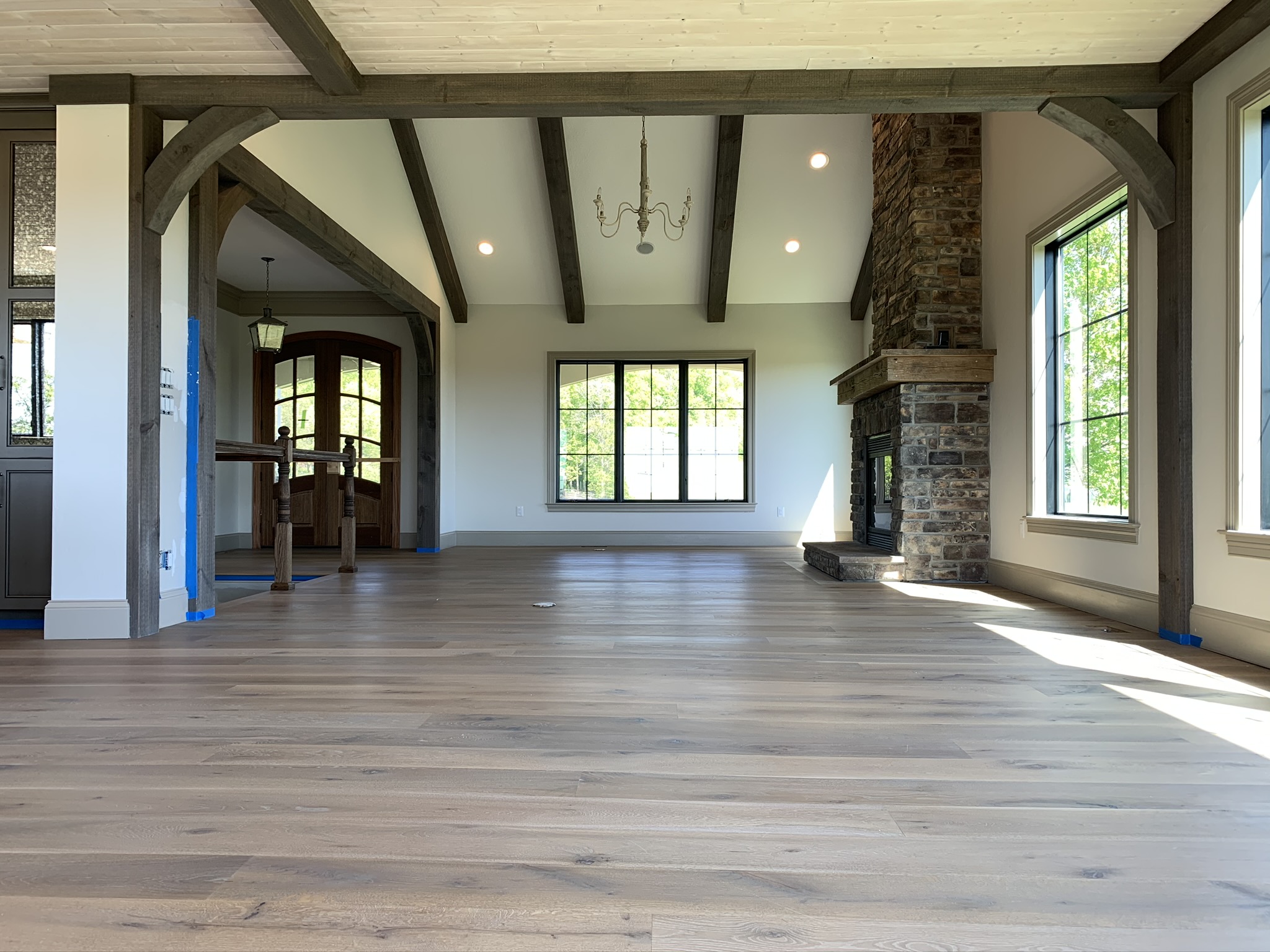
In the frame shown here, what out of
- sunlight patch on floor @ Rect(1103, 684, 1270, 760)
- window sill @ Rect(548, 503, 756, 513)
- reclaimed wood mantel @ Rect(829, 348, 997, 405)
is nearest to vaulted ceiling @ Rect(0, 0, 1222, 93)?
reclaimed wood mantel @ Rect(829, 348, 997, 405)

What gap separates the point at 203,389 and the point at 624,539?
600 centimetres

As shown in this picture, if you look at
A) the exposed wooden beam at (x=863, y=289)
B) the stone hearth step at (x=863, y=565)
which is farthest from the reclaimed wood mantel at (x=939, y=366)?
the exposed wooden beam at (x=863, y=289)

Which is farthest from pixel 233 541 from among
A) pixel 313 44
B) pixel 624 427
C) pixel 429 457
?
pixel 313 44

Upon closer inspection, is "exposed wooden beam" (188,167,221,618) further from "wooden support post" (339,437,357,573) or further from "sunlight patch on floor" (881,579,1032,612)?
"sunlight patch on floor" (881,579,1032,612)

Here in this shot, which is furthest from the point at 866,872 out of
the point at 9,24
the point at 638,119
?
the point at 638,119

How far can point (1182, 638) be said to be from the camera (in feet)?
12.4

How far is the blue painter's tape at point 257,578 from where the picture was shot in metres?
6.48

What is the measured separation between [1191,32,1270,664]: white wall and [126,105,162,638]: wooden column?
481cm

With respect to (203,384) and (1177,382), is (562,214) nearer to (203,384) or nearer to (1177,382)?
(203,384)

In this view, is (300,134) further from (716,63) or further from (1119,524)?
(1119,524)

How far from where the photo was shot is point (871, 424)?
7191mm

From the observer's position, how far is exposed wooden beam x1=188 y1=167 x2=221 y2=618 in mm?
4402

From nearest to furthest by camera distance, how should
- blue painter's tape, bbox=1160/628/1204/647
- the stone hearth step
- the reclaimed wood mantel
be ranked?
blue painter's tape, bbox=1160/628/1204/647 → the reclaimed wood mantel → the stone hearth step

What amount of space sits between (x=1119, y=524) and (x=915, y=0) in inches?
110
